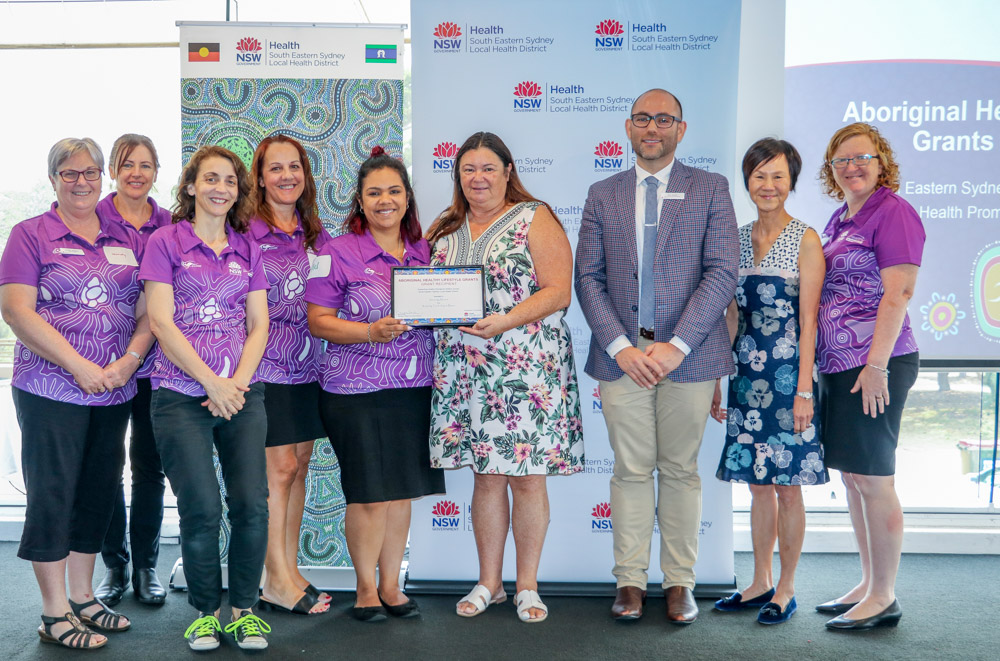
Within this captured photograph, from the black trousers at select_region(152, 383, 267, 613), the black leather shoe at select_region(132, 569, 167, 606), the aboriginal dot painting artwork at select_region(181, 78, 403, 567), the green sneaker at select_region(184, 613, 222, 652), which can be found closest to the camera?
the black trousers at select_region(152, 383, 267, 613)

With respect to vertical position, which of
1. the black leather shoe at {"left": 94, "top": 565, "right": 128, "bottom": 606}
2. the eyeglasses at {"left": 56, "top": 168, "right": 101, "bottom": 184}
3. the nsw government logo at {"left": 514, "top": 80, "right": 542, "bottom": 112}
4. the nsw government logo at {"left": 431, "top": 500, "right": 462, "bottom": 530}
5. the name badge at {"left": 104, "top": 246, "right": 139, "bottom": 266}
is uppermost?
the nsw government logo at {"left": 514, "top": 80, "right": 542, "bottom": 112}

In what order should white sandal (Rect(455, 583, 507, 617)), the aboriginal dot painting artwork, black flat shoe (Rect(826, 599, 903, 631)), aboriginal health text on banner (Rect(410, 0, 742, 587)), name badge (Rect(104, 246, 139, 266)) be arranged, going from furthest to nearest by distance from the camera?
the aboriginal dot painting artwork → aboriginal health text on banner (Rect(410, 0, 742, 587)) → white sandal (Rect(455, 583, 507, 617)) → black flat shoe (Rect(826, 599, 903, 631)) → name badge (Rect(104, 246, 139, 266))

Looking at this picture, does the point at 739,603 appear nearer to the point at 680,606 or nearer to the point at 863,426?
the point at 680,606

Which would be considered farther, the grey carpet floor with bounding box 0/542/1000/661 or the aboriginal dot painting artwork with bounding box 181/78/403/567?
the aboriginal dot painting artwork with bounding box 181/78/403/567

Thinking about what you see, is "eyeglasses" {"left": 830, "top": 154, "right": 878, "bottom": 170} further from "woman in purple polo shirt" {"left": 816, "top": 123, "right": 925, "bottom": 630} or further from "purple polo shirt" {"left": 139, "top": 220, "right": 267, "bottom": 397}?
"purple polo shirt" {"left": 139, "top": 220, "right": 267, "bottom": 397}

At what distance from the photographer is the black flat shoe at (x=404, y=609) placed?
118 inches

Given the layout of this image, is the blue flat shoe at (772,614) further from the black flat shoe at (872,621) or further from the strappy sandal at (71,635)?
the strappy sandal at (71,635)

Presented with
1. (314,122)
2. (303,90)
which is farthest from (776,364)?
Answer: (303,90)

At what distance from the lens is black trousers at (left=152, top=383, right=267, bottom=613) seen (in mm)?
2545

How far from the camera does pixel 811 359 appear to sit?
2850 millimetres

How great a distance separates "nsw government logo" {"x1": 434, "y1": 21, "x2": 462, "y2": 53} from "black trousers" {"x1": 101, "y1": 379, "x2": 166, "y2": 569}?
204cm

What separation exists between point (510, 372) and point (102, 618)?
177cm

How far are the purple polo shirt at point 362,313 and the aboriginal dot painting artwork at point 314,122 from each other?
0.63 m

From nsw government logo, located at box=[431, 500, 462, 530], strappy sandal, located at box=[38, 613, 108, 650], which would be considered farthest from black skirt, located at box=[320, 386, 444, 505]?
strappy sandal, located at box=[38, 613, 108, 650]
